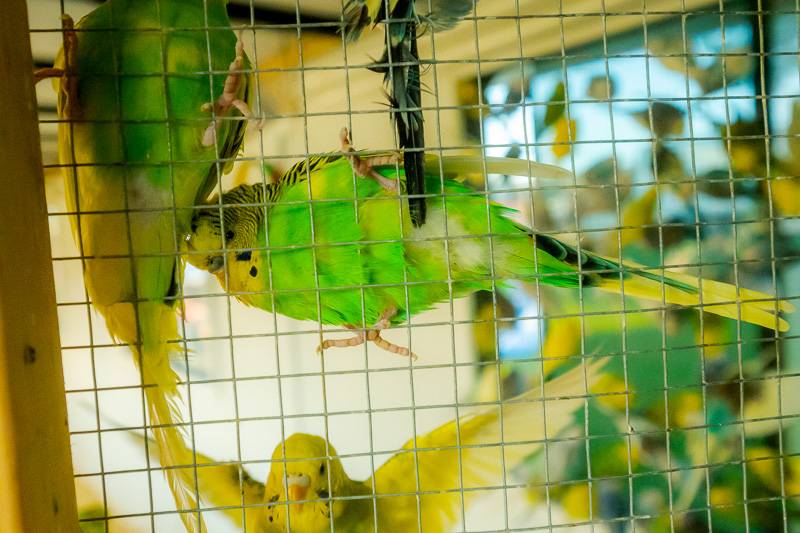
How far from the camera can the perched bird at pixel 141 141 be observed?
0.61 m

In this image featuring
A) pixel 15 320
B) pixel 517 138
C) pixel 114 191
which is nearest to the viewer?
pixel 15 320

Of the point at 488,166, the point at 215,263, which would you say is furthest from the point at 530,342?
the point at 215,263

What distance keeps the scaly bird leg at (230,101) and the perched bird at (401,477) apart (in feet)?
1.27

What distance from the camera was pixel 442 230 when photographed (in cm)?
66

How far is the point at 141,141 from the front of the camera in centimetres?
63

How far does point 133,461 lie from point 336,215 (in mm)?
529

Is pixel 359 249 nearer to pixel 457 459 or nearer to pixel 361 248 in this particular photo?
pixel 361 248

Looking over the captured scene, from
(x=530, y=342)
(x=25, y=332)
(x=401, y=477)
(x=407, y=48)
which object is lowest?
(x=401, y=477)

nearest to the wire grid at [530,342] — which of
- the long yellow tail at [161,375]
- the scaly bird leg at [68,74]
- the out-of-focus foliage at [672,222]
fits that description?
the out-of-focus foliage at [672,222]

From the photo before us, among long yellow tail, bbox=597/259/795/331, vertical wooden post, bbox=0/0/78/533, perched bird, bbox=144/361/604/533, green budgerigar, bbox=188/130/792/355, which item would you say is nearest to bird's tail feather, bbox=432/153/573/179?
green budgerigar, bbox=188/130/792/355

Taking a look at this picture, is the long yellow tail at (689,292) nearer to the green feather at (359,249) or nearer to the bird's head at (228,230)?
the green feather at (359,249)

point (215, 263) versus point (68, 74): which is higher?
point (68, 74)

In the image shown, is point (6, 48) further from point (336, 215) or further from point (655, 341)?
point (655, 341)

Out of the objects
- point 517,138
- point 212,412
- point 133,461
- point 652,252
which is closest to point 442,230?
point 517,138
